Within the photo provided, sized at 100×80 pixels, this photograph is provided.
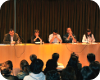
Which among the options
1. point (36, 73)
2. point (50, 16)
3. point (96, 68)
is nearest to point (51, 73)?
point (36, 73)

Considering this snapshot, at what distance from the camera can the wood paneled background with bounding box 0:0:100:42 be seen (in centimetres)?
625

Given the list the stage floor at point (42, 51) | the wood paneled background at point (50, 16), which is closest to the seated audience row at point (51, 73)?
the stage floor at point (42, 51)

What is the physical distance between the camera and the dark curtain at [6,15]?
6.16 metres

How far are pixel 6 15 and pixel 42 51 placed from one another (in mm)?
2858

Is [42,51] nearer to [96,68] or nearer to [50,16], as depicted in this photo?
[96,68]

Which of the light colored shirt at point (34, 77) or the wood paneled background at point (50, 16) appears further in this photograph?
the wood paneled background at point (50, 16)

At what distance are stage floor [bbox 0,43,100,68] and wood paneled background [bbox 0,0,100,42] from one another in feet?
7.48

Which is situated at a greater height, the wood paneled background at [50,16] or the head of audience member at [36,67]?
the wood paneled background at [50,16]

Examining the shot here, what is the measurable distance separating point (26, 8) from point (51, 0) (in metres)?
1.12

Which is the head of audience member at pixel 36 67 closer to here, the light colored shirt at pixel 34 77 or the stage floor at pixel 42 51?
the light colored shirt at pixel 34 77

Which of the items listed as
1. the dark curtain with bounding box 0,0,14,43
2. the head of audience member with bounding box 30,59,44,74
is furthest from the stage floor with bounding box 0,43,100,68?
the dark curtain with bounding box 0,0,14,43

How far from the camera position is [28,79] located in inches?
73.8

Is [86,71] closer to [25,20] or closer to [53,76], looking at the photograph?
[53,76]

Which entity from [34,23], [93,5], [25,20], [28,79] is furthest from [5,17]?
[28,79]
